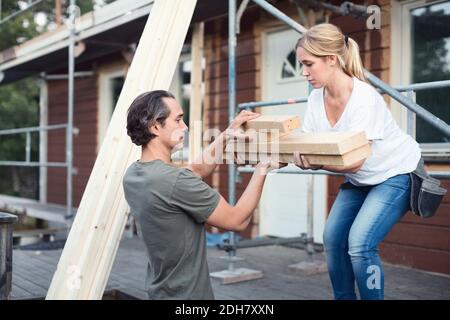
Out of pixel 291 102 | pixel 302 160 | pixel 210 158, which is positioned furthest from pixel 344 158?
pixel 291 102

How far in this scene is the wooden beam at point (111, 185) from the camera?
2.66m

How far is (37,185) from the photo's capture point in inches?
469

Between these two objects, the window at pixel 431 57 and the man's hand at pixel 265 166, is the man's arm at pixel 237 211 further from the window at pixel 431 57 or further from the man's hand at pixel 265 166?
the window at pixel 431 57

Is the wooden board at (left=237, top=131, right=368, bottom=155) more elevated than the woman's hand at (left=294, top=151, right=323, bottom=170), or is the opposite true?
the wooden board at (left=237, top=131, right=368, bottom=155)

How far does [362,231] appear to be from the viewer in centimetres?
245

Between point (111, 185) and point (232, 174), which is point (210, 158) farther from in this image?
point (232, 174)

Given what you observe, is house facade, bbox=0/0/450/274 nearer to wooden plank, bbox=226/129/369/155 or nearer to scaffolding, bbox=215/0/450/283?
scaffolding, bbox=215/0/450/283

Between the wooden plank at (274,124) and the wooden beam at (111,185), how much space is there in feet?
2.51

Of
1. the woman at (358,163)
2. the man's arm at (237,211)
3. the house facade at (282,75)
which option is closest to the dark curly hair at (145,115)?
the man's arm at (237,211)

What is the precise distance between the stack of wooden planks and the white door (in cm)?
352

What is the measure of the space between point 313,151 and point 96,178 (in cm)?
119

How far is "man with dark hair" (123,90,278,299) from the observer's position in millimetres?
2129

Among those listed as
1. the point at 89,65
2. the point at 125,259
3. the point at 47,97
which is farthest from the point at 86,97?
the point at 125,259

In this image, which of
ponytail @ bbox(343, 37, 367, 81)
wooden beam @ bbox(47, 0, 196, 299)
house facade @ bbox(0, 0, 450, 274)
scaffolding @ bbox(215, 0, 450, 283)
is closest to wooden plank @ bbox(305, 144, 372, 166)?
ponytail @ bbox(343, 37, 367, 81)
